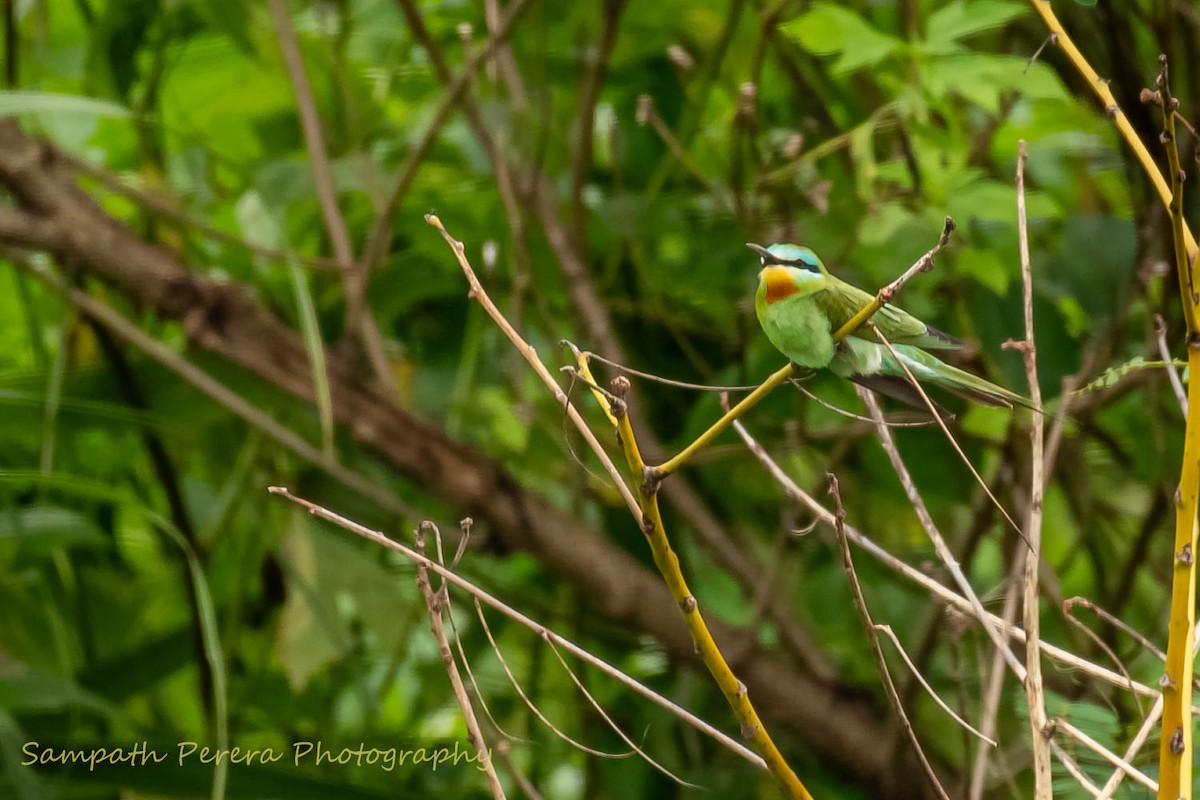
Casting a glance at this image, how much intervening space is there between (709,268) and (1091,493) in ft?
1.80

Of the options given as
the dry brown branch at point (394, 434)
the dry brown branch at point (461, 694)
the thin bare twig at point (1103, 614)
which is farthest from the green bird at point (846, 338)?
the dry brown branch at point (394, 434)

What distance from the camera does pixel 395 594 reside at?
1177mm

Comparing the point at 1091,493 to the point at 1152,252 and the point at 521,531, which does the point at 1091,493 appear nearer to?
the point at 1152,252

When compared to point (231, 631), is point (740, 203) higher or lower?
higher

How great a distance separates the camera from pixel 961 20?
105 cm

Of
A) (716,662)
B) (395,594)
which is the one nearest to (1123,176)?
(395,594)

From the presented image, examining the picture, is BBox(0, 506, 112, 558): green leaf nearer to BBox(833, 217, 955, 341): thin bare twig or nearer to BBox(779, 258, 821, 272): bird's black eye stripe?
BBox(779, 258, 821, 272): bird's black eye stripe

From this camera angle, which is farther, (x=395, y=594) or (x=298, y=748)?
(x=298, y=748)

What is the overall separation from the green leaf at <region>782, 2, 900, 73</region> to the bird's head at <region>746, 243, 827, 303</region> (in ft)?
1.21

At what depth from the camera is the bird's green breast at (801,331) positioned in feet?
1.99

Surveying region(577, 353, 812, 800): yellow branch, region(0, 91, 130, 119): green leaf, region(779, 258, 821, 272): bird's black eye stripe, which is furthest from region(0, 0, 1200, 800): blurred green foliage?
region(577, 353, 812, 800): yellow branch

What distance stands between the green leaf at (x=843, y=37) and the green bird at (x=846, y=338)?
0.38 m

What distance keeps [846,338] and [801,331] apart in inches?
1.2

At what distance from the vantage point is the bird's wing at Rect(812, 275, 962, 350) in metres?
0.60
